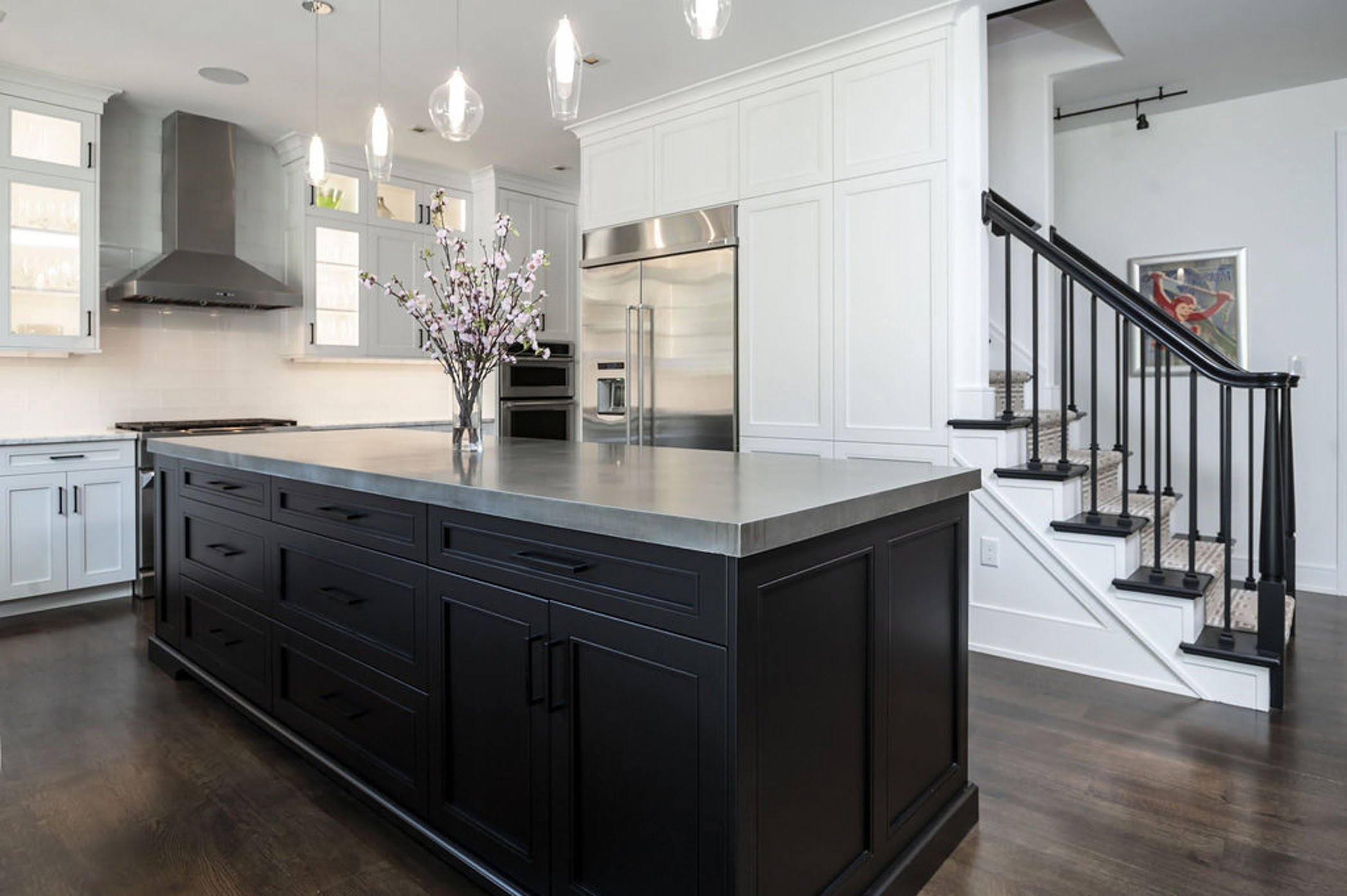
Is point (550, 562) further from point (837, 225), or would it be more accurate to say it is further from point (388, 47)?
point (388, 47)

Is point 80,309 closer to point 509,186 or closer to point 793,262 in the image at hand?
point 509,186

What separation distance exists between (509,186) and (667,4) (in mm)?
2980

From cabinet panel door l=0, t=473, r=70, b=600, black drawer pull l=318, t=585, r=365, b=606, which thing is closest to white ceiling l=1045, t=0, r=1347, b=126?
black drawer pull l=318, t=585, r=365, b=606

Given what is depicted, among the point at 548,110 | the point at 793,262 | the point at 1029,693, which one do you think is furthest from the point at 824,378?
the point at 548,110

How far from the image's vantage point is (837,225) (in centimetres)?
400

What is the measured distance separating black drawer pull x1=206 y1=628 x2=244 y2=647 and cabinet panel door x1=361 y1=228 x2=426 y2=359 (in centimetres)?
316

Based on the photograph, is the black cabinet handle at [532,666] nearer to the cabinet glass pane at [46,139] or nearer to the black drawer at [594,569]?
the black drawer at [594,569]

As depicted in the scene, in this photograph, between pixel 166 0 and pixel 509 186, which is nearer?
pixel 166 0

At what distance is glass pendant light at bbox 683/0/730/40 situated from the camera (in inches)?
77.5

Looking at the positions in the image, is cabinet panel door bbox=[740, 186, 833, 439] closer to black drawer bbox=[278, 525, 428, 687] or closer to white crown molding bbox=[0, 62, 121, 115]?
black drawer bbox=[278, 525, 428, 687]

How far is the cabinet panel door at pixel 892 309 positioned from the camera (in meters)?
3.68

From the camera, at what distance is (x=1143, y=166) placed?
195 inches

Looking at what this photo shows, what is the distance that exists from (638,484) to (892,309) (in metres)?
2.50

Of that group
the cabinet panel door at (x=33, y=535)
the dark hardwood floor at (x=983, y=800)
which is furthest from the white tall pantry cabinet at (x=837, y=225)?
the cabinet panel door at (x=33, y=535)
